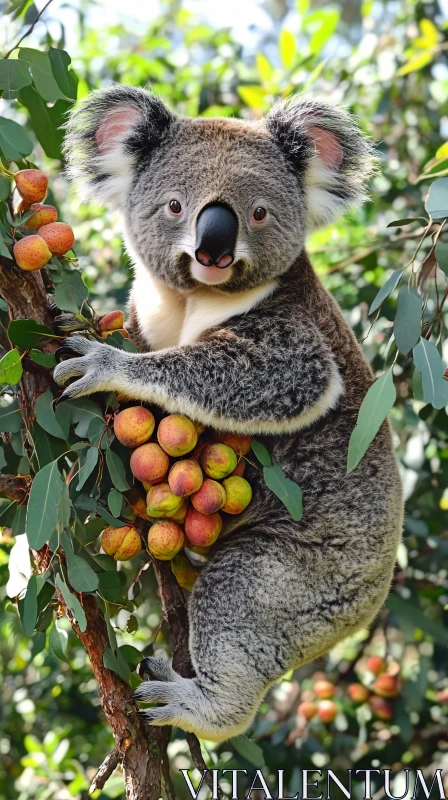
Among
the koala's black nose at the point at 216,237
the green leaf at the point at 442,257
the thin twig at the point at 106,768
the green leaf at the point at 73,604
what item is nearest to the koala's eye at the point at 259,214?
the koala's black nose at the point at 216,237

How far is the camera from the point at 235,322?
2328 millimetres

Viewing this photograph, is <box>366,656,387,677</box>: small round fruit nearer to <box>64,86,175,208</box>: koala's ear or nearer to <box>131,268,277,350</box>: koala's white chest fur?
<box>131,268,277,350</box>: koala's white chest fur

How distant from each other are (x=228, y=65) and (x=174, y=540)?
2978 mm

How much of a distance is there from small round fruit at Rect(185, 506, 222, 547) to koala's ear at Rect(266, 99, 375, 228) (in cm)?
102

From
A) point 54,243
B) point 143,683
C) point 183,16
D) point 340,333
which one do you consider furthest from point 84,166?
point 183,16

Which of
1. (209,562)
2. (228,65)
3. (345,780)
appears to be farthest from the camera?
(228,65)

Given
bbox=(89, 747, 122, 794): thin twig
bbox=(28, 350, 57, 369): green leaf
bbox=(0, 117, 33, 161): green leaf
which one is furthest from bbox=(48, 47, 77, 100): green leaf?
bbox=(89, 747, 122, 794): thin twig

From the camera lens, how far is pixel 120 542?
2.00 meters

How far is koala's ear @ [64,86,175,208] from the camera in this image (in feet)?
8.05

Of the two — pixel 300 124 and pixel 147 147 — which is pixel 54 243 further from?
pixel 300 124

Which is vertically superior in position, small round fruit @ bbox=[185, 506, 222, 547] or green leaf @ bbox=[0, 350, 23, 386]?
green leaf @ bbox=[0, 350, 23, 386]

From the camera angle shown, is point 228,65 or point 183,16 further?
point 183,16

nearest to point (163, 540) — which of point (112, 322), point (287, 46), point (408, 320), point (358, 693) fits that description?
point (112, 322)

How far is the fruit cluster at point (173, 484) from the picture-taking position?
6.40ft
